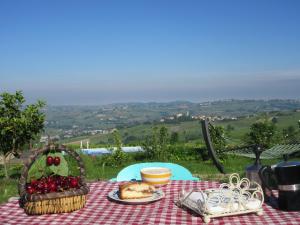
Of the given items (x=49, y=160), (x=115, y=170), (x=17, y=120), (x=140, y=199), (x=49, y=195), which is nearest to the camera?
(x=49, y=195)

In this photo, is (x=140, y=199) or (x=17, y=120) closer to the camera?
(x=140, y=199)

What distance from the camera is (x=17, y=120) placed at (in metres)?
8.34

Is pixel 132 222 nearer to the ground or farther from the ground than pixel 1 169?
farther from the ground

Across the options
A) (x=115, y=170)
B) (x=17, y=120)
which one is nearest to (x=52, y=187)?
(x=17, y=120)

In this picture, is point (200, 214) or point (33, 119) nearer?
point (200, 214)

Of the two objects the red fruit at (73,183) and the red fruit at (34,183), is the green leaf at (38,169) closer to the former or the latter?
the red fruit at (34,183)

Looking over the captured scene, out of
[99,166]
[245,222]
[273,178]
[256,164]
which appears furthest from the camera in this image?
[99,166]

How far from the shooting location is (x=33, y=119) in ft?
28.1

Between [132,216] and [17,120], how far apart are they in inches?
268

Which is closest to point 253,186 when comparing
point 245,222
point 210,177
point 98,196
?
Result: point 245,222

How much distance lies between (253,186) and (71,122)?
9393 cm

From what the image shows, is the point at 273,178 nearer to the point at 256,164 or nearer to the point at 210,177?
the point at 256,164

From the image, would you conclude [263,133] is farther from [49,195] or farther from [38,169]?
[49,195]

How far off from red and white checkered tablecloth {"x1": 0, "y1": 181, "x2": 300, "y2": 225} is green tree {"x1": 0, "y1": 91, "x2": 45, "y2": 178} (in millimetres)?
6371
